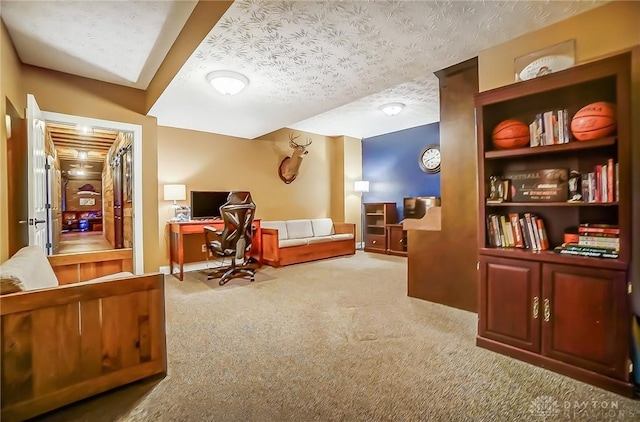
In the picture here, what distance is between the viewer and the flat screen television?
4.54 metres

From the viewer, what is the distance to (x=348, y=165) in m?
6.75

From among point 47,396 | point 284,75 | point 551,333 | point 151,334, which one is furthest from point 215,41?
point 551,333

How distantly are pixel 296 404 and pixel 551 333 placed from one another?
5.13 feet

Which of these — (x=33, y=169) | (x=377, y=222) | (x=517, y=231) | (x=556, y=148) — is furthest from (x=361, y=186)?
(x=33, y=169)

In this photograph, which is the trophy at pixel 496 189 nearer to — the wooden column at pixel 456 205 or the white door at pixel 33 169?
the wooden column at pixel 456 205

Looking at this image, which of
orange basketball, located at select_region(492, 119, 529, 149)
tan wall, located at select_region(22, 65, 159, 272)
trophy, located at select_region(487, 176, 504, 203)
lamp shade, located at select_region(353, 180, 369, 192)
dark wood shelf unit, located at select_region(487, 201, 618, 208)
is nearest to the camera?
dark wood shelf unit, located at select_region(487, 201, 618, 208)

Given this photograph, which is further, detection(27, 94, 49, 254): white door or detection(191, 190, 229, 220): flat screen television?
detection(191, 190, 229, 220): flat screen television

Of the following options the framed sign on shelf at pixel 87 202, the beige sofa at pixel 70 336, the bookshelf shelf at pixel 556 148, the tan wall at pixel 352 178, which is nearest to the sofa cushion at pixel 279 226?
the tan wall at pixel 352 178

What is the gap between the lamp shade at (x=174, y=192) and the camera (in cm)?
430

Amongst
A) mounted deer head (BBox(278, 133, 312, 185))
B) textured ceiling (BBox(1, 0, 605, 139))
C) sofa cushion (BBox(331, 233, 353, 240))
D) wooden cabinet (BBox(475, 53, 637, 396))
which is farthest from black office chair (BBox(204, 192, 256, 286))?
wooden cabinet (BBox(475, 53, 637, 396))

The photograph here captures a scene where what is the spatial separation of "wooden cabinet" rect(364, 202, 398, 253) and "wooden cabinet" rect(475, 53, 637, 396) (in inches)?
151

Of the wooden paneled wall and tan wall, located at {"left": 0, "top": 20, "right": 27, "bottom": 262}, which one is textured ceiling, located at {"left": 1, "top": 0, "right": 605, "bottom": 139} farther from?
the wooden paneled wall

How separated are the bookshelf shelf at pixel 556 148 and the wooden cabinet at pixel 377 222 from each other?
3931 millimetres

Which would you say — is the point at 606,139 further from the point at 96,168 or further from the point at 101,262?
the point at 96,168
